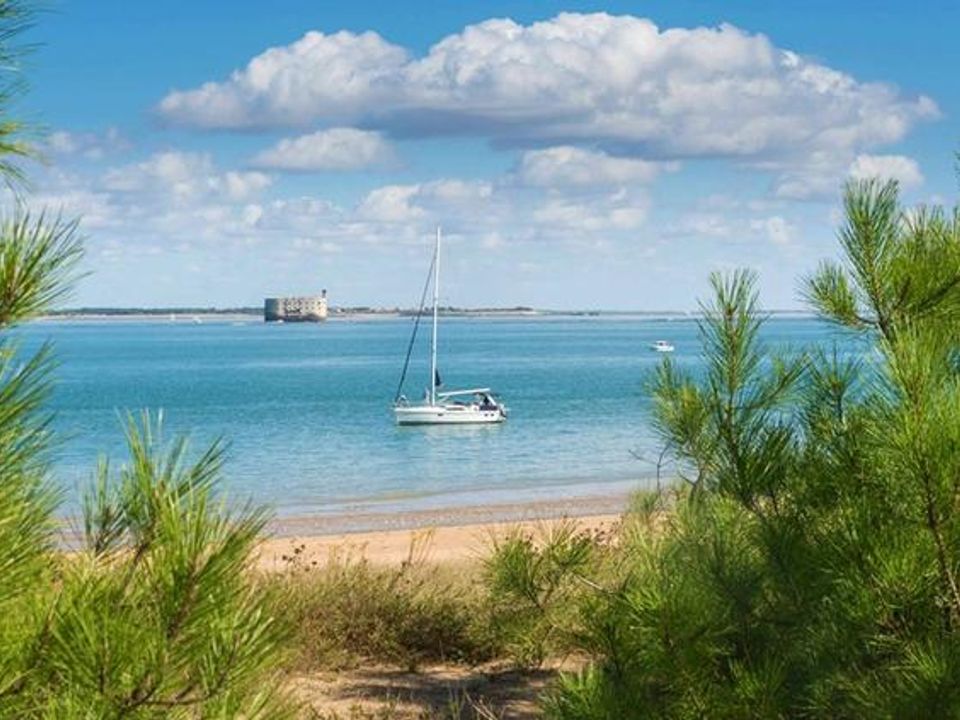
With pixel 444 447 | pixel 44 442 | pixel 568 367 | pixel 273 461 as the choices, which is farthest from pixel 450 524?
pixel 568 367

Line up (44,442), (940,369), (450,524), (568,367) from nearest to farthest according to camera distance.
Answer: (44,442), (940,369), (450,524), (568,367)

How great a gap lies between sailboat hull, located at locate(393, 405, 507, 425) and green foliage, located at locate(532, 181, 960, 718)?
45.1 m

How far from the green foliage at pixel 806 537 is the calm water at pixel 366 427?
0.93 feet

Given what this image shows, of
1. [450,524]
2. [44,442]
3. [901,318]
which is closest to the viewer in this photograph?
[44,442]

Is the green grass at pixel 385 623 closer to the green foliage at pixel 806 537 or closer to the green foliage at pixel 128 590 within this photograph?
the green foliage at pixel 806 537

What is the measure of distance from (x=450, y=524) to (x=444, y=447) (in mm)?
18979

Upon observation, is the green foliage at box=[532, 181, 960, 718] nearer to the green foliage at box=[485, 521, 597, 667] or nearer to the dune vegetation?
the dune vegetation

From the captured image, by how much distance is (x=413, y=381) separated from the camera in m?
88.8

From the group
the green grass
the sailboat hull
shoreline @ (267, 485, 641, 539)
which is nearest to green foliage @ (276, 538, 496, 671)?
the green grass

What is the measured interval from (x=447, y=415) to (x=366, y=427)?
3314mm

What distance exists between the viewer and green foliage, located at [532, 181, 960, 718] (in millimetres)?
3746

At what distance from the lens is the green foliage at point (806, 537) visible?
3746 mm

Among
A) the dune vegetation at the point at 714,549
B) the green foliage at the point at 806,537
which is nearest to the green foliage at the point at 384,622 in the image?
the dune vegetation at the point at 714,549

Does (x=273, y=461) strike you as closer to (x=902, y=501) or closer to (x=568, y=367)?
(x=902, y=501)
